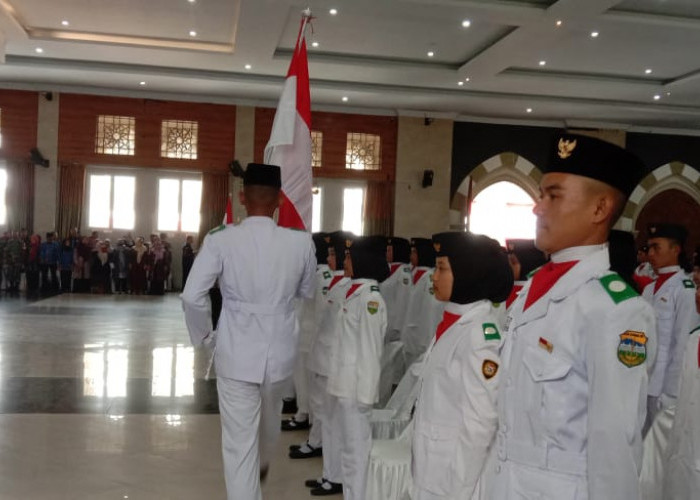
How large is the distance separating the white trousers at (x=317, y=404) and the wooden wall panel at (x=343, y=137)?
13554 mm

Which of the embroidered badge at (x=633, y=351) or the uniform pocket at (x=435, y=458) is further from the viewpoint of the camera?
the uniform pocket at (x=435, y=458)

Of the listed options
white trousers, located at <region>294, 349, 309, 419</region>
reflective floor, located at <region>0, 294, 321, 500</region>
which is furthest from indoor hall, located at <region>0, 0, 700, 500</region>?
white trousers, located at <region>294, 349, 309, 419</region>

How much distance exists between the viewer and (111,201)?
17.3m

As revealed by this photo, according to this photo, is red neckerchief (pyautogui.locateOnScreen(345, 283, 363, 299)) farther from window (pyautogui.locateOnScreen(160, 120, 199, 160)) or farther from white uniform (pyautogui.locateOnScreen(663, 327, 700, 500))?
window (pyautogui.locateOnScreen(160, 120, 199, 160))

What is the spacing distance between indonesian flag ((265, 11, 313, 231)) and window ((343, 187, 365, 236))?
1352cm

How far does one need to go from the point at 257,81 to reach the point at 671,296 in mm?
12078

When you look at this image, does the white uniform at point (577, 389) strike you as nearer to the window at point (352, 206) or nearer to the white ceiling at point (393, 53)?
the white ceiling at point (393, 53)

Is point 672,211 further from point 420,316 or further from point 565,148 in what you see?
point 565,148

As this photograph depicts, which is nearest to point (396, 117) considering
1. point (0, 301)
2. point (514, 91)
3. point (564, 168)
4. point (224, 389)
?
point (514, 91)

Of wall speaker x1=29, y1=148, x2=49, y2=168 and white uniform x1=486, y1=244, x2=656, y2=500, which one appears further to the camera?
wall speaker x1=29, y1=148, x2=49, y2=168

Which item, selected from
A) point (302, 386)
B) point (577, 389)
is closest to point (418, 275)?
point (302, 386)

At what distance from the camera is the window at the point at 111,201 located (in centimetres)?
1719

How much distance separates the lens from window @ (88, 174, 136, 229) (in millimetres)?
17188

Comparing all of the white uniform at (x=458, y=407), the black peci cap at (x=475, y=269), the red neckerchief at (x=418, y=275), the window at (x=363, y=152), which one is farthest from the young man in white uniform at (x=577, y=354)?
the window at (x=363, y=152)
